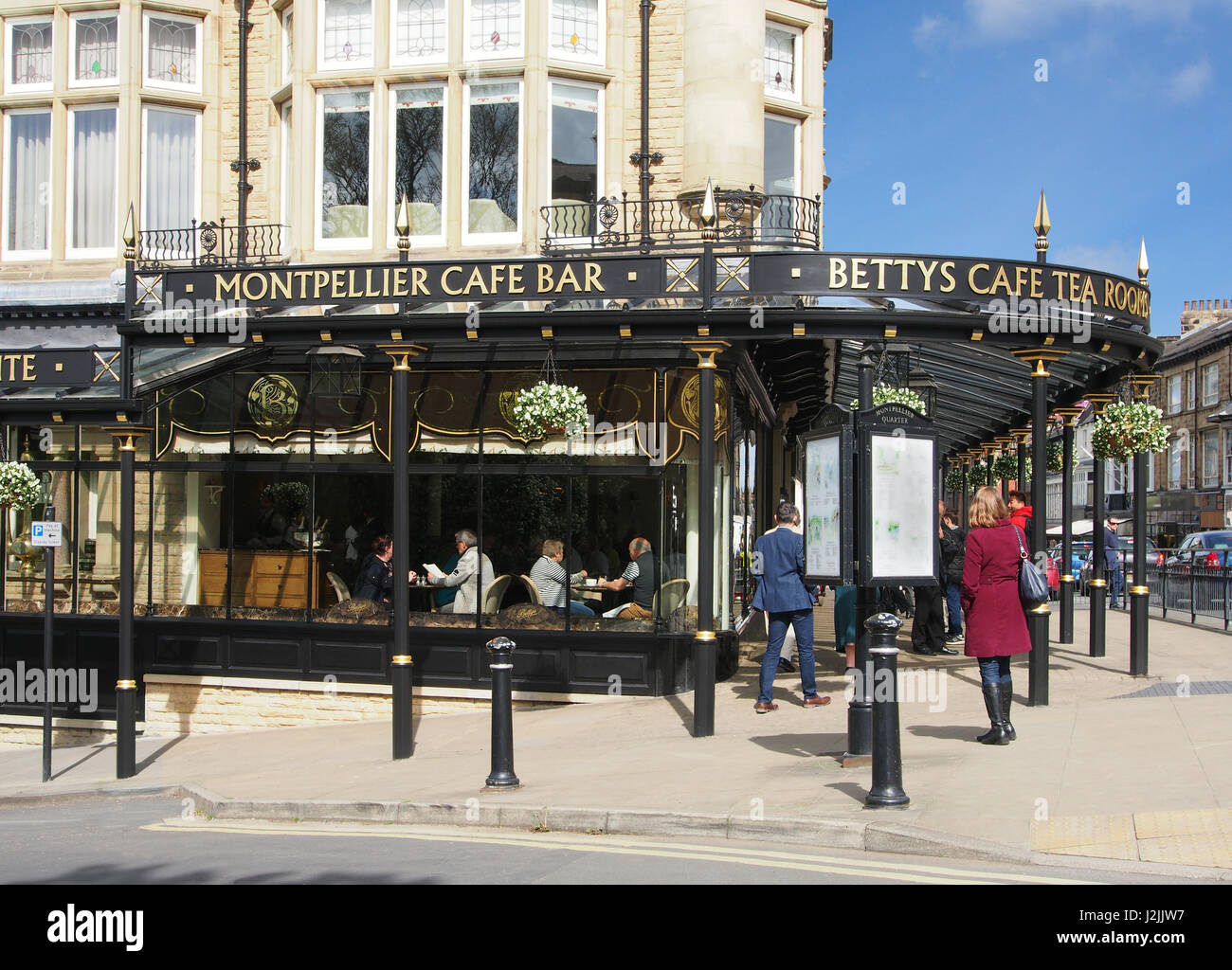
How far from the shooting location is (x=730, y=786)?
28.9 ft

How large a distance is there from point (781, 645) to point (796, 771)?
259 centimetres

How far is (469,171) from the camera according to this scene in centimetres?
1473

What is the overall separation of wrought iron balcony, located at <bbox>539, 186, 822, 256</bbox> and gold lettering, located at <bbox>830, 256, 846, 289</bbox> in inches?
84.6

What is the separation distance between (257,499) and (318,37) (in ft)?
18.5

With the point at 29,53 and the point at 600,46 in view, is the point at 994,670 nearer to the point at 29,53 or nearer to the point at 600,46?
the point at 600,46

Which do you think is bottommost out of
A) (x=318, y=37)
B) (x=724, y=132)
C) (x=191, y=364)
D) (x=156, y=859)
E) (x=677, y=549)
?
(x=156, y=859)

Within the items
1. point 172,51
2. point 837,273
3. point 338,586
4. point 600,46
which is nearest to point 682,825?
point 837,273

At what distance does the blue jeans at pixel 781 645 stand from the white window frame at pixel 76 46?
1118cm

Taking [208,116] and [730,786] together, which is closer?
[730,786]

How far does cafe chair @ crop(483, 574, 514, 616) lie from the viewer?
13867mm

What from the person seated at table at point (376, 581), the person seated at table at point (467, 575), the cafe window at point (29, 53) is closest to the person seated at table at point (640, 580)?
the person seated at table at point (467, 575)

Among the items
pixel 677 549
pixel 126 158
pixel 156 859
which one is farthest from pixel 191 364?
pixel 156 859

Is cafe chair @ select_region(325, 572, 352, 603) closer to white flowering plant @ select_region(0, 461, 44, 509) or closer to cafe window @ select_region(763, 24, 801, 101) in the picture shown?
white flowering plant @ select_region(0, 461, 44, 509)
